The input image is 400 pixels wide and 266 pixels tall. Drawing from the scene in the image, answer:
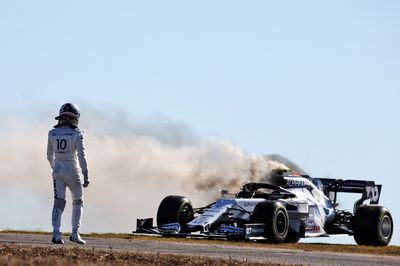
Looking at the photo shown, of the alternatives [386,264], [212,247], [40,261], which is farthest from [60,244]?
[386,264]

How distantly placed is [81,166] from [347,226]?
13421 millimetres

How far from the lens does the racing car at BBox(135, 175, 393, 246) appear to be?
79.6 ft

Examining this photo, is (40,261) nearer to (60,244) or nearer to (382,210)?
(60,244)

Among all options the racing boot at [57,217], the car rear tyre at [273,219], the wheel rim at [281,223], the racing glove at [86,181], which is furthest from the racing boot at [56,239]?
the wheel rim at [281,223]

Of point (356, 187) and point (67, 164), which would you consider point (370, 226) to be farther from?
point (67, 164)

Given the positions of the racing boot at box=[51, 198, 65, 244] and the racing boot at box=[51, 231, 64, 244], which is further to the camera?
the racing boot at box=[51, 198, 65, 244]

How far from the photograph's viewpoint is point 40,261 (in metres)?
13.1

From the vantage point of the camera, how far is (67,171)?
18625mm

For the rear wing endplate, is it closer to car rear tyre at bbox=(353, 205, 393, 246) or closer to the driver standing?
car rear tyre at bbox=(353, 205, 393, 246)

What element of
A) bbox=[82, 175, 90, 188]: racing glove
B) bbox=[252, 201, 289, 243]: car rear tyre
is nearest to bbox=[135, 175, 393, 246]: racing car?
bbox=[252, 201, 289, 243]: car rear tyre

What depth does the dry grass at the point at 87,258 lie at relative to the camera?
13.5 m

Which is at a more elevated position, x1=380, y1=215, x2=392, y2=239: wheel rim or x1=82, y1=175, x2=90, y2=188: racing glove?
x1=82, y1=175, x2=90, y2=188: racing glove

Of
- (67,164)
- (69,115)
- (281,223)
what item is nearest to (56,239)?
(67,164)

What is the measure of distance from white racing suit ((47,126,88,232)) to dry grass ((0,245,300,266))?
8.12 ft
